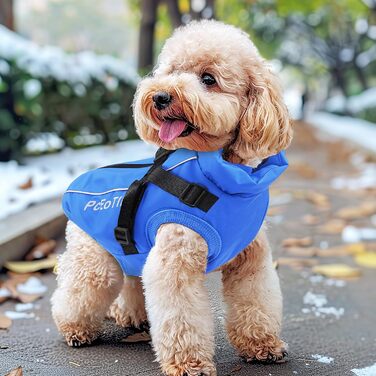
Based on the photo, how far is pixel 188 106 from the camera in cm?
229

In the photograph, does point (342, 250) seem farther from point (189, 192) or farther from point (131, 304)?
point (189, 192)

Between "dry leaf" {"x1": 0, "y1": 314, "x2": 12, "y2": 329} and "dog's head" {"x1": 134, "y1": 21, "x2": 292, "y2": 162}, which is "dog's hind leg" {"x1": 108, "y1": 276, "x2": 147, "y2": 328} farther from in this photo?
"dog's head" {"x1": 134, "y1": 21, "x2": 292, "y2": 162}

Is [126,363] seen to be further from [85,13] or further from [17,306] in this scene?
[85,13]

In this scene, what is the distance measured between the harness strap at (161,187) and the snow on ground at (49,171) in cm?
237

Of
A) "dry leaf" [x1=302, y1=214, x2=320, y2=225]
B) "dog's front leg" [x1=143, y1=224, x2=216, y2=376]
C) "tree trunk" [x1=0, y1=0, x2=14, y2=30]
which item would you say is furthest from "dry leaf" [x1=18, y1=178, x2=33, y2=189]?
"tree trunk" [x1=0, y1=0, x2=14, y2=30]

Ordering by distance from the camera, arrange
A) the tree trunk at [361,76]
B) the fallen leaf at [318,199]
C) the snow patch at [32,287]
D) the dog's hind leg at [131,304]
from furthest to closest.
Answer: the tree trunk at [361,76]
the fallen leaf at [318,199]
the snow patch at [32,287]
the dog's hind leg at [131,304]

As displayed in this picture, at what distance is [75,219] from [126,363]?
2.14 ft


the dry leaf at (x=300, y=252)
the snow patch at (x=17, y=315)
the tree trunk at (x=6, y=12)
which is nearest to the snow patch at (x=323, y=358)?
the snow patch at (x=17, y=315)

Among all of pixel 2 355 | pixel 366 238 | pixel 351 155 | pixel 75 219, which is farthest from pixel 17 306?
pixel 351 155

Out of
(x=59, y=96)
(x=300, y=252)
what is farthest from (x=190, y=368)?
(x=59, y=96)

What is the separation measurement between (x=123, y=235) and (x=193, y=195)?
377 millimetres

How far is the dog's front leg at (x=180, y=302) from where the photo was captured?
7.79 feet

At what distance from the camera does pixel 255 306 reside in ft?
8.78

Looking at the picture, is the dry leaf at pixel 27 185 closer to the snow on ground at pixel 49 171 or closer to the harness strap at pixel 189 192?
the snow on ground at pixel 49 171
